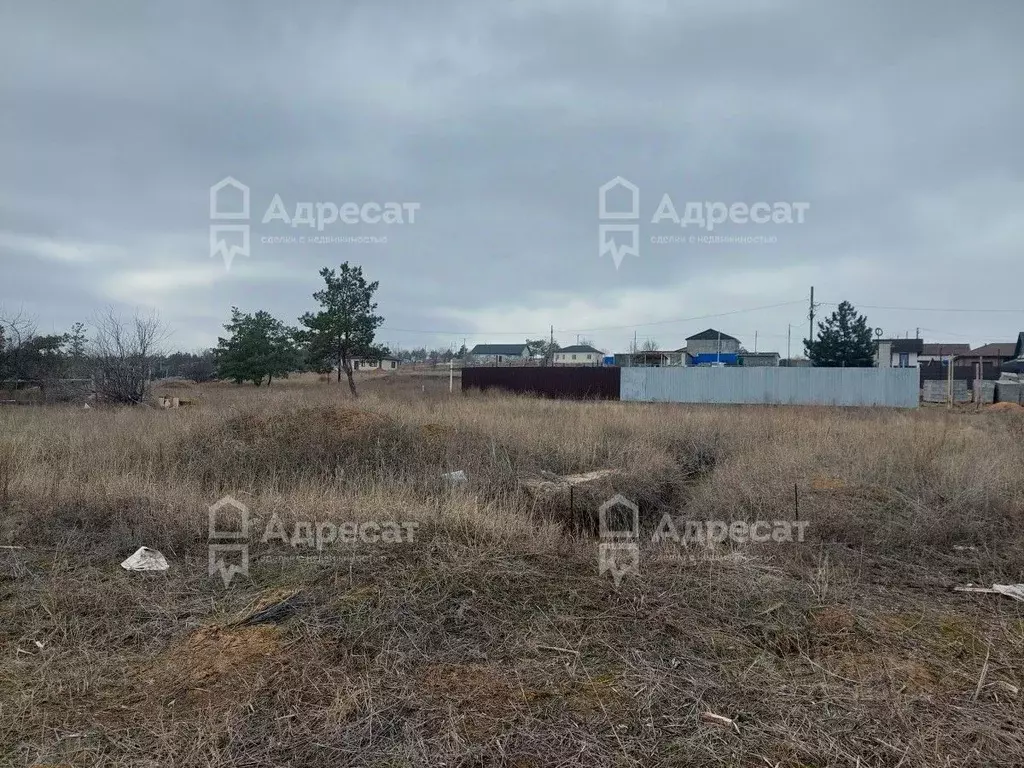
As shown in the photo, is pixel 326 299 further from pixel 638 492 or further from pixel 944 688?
pixel 944 688

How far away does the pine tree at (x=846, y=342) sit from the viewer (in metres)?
31.6

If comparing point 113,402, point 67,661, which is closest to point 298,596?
point 67,661

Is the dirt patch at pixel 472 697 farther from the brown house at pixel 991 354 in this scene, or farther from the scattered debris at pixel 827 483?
the brown house at pixel 991 354

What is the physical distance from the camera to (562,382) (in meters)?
22.0

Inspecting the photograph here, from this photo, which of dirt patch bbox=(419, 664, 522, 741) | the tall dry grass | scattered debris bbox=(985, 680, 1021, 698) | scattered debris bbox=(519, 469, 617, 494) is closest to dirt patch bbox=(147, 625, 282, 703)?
dirt patch bbox=(419, 664, 522, 741)

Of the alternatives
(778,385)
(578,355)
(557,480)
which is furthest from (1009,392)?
(578,355)

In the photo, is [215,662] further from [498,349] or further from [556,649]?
[498,349]

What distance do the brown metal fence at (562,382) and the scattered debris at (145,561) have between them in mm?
17564

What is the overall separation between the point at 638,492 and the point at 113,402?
42.3 feet

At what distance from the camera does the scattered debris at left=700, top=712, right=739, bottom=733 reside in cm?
224

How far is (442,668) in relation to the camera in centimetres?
267

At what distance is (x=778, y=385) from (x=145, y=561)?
19.9 metres

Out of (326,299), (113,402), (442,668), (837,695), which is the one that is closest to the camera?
(837,695)

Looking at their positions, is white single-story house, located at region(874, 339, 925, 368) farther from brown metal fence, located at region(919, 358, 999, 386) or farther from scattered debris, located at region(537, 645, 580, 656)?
scattered debris, located at region(537, 645, 580, 656)
